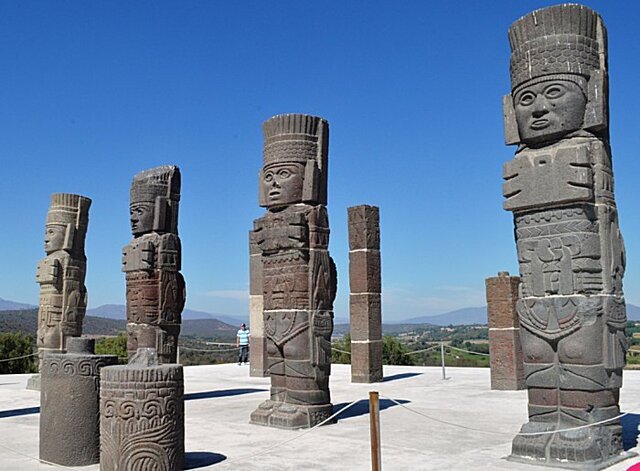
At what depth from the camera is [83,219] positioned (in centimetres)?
1582

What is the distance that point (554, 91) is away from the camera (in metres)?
7.30

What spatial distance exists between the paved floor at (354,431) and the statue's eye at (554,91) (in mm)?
3750

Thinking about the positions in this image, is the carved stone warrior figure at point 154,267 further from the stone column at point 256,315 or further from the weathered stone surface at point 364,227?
the stone column at point 256,315

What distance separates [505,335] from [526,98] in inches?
279

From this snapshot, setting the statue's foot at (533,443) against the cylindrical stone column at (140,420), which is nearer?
the cylindrical stone column at (140,420)

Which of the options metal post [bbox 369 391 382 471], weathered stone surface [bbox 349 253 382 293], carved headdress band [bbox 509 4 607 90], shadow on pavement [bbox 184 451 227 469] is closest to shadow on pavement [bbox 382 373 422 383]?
weathered stone surface [bbox 349 253 382 293]

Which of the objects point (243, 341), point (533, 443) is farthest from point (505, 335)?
point (243, 341)

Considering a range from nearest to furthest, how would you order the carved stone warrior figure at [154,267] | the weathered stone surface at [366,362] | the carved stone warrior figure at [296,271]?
the carved stone warrior figure at [296,271]
the carved stone warrior figure at [154,267]
the weathered stone surface at [366,362]

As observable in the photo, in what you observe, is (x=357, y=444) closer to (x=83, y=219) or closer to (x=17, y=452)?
(x=17, y=452)

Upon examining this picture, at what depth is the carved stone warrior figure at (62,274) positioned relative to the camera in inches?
596

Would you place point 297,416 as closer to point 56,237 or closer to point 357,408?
point 357,408

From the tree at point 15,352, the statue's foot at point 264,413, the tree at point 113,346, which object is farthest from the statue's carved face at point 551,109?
the tree at point 15,352

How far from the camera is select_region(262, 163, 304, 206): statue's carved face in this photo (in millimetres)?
10070

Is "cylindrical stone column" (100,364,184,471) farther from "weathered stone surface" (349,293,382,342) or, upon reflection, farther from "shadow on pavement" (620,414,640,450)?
"weathered stone surface" (349,293,382,342)
